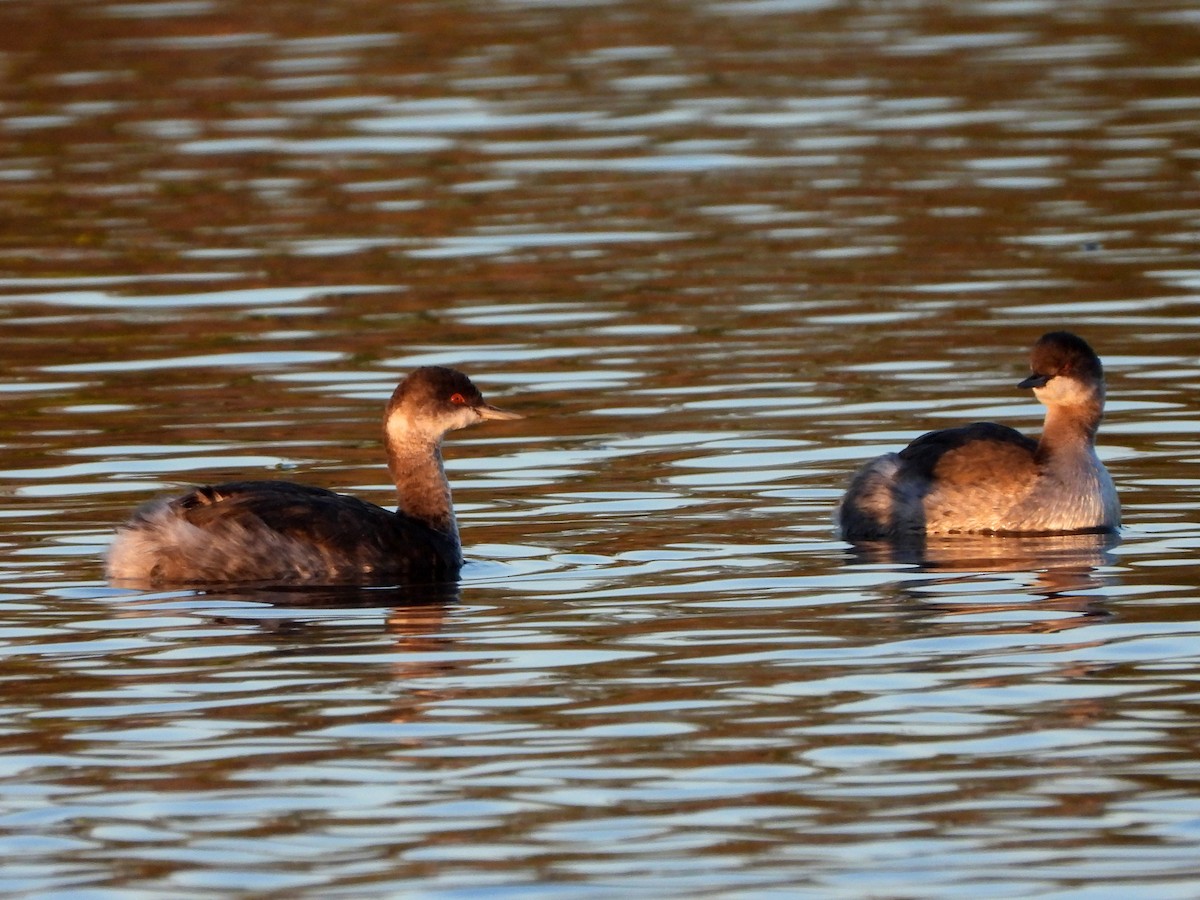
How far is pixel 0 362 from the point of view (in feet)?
54.8

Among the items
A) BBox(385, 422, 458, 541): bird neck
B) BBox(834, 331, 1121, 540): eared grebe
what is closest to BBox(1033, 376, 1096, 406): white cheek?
BBox(834, 331, 1121, 540): eared grebe

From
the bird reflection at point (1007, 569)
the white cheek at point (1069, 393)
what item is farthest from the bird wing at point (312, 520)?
the white cheek at point (1069, 393)

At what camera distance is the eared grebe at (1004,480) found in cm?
1225

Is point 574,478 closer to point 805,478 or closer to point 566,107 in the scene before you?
point 805,478

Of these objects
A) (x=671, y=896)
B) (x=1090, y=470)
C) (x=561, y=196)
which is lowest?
(x=671, y=896)

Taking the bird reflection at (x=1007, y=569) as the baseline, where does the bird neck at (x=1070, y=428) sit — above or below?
above

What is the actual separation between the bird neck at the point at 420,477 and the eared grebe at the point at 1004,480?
5.81 feet

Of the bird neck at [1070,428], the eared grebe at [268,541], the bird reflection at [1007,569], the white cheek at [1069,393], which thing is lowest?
the bird reflection at [1007,569]

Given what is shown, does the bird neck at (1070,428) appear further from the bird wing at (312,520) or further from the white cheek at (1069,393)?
the bird wing at (312,520)

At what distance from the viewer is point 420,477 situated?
12.2 meters

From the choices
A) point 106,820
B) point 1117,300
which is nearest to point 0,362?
point 1117,300

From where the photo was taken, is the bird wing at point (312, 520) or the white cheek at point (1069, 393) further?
the white cheek at point (1069, 393)

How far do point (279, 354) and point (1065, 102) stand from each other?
402 inches

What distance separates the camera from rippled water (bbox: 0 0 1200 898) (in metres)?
7.73
